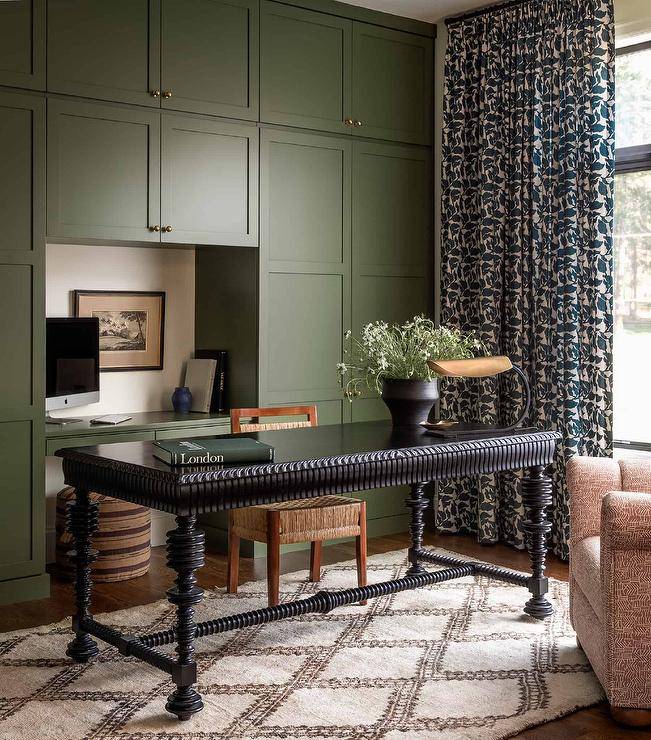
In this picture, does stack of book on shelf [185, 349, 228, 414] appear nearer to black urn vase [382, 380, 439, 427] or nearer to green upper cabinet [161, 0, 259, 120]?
green upper cabinet [161, 0, 259, 120]

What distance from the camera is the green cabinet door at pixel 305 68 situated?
5.14 meters

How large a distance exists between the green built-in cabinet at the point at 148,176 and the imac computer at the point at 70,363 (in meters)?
0.57

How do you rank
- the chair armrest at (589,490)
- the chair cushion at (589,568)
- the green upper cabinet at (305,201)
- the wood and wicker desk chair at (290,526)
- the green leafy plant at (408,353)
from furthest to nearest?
the green upper cabinet at (305,201), the wood and wicker desk chair at (290,526), the green leafy plant at (408,353), the chair armrest at (589,490), the chair cushion at (589,568)

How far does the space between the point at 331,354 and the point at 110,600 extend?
1888 mm

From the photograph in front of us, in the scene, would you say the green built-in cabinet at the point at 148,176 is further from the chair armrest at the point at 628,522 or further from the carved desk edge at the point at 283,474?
the chair armrest at the point at 628,522

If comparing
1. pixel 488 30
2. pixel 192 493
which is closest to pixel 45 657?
pixel 192 493

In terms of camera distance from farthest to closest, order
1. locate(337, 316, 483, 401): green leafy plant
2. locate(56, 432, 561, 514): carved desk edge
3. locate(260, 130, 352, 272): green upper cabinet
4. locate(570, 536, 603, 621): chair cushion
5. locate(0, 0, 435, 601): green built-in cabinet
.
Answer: locate(260, 130, 352, 272): green upper cabinet, locate(0, 0, 435, 601): green built-in cabinet, locate(337, 316, 483, 401): green leafy plant, locate(570, 536, 603, 621): chair cushion, locate(56, 432, 561, 514): carved desk edge

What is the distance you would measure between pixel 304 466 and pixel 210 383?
88.1 inches

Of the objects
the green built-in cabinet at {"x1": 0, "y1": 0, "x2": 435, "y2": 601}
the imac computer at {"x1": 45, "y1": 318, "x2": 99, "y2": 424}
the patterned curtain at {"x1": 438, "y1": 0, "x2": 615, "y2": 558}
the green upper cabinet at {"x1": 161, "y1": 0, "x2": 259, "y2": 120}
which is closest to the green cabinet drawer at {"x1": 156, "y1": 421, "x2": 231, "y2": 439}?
the green built-in cabinet at {"x1": 0, "y1": 0, "x2": 435, "y2": 601}

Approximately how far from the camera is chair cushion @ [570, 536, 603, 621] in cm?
321

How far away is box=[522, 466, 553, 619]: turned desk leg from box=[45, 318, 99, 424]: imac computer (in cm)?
228

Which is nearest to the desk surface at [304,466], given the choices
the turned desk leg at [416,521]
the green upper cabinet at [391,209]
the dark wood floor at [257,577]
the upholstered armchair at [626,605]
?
the turned desk leg at [416,521]

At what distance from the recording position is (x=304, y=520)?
4.14 meters

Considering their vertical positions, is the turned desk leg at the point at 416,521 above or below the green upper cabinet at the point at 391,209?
below
